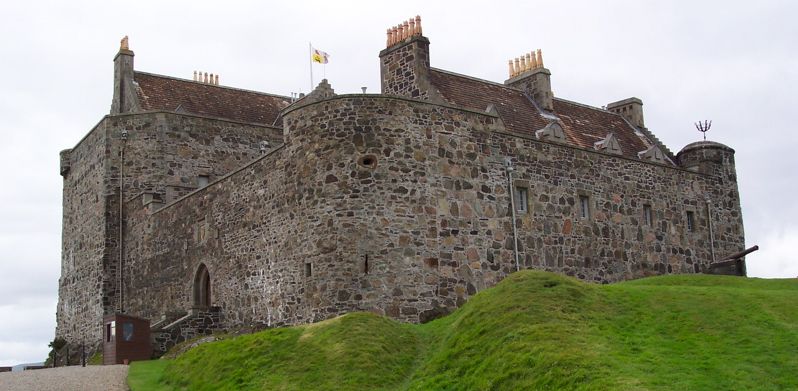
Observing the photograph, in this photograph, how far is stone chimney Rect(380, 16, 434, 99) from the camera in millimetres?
37562

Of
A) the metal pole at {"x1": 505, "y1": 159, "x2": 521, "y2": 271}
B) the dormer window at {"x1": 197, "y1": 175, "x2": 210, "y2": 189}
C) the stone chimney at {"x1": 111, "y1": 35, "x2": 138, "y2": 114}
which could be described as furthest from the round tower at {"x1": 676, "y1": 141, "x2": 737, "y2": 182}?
the stone chimney at {"x1": 111, "y1": 35, "x2": 138, "y2": 114}

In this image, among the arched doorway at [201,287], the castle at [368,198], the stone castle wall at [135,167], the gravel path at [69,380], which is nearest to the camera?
the gravel path at [69,380]

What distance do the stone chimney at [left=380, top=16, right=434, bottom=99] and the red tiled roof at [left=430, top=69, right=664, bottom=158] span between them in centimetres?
110

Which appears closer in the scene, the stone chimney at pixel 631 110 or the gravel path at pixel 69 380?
the gravel path at pixel 69 380

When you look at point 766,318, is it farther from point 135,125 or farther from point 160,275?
point 135,125

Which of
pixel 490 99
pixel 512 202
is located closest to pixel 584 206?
pixel 512 202

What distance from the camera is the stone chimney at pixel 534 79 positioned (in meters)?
43.8

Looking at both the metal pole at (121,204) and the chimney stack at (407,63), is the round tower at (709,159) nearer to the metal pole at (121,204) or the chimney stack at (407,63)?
the chimney stack at (407,63)

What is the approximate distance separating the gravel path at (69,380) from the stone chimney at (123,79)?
20569 millimetres

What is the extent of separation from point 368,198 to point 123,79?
22588 millimetres

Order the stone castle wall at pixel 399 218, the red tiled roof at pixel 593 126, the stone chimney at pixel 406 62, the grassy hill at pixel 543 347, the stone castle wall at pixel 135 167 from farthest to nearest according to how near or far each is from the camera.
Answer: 1. the stone castle wall at pixel 135 167
2. the red tiled roof at pixel 593 126
3. the stone chimney at pixel 406 62
4. the stone castle wall at pixel 399 218
5. the grassy hill at pixel 543 347

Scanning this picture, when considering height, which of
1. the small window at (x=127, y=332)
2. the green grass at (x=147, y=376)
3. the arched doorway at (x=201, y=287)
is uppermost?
the arched doorway at (x=201, y=287)

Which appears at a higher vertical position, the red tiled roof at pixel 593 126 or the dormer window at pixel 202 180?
the red tiled roof at pixel 593 126

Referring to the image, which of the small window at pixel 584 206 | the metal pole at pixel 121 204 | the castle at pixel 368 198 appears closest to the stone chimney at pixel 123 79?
the castle at pixel 368 198
